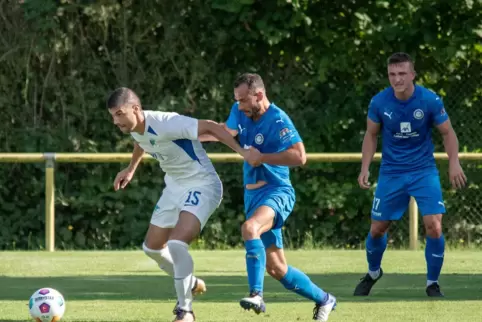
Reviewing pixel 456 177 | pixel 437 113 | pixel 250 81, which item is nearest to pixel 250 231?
pixel 250 81

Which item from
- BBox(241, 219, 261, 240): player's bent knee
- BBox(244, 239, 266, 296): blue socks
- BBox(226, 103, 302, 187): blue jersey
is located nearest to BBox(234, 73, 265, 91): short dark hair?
BBox(226, 103, 302, 187): blue jersey

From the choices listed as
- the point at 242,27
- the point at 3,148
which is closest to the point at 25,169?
the point at 3,148

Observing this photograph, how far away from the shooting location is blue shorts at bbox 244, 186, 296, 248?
8195 mm

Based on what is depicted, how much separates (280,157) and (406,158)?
208cm

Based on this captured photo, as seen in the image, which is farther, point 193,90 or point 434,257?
point 193,90

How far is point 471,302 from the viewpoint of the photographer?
9039 millimetres

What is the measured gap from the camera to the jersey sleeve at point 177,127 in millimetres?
8242

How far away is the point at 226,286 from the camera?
1057 centimetres

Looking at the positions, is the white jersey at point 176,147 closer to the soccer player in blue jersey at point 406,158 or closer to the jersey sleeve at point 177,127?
the jersey sleeve at point 177,127

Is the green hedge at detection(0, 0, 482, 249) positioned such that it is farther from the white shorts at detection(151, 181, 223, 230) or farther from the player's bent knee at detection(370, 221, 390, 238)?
the white shorts at detection(151, 181, 223, 230)

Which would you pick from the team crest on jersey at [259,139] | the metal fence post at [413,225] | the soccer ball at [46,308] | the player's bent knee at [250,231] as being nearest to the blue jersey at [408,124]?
the team crest on jersey at [259,139]

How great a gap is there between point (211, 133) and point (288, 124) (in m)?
0.56

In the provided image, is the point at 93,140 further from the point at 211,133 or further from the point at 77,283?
the point at 211,133

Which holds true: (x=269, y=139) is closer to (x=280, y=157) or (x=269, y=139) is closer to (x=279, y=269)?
(x=280, y=157)
